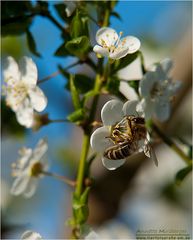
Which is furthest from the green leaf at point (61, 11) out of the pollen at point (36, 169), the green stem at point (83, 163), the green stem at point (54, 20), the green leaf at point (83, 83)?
the pollen at point (36, 169)

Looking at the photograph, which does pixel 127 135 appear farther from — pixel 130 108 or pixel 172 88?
pixel 172 88

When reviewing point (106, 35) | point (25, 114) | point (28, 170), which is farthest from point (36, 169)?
point (106, 35)

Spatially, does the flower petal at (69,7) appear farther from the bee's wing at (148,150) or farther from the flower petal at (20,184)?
the flower petal at (20,184)

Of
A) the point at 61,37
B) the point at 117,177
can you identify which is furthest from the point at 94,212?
the point at 61,37

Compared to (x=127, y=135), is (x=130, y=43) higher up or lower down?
higher up

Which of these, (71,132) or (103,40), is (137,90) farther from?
(71,132)

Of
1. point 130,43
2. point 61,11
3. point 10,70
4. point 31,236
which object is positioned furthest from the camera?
point 10,70
